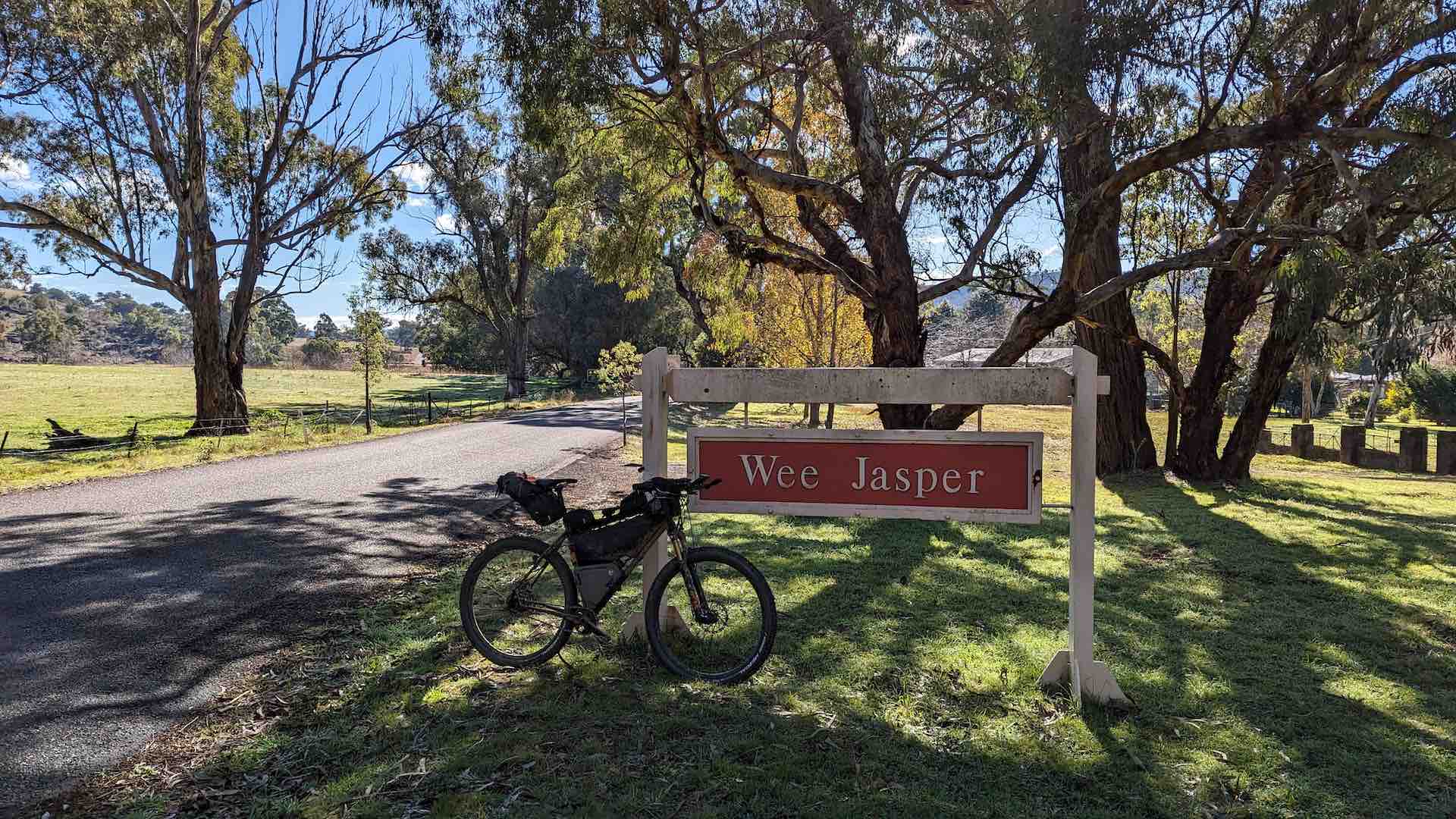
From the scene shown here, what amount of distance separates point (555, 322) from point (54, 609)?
140 ft

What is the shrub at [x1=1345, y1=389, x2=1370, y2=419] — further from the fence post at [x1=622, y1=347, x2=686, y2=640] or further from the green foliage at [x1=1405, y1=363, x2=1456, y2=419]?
the fence post at [x1=622, y1=347, x2=686, y2=640]

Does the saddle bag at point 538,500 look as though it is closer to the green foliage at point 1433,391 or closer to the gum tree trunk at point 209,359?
the gum tree trunk at point 209,359

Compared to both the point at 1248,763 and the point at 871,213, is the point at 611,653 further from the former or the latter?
the point at 871,213

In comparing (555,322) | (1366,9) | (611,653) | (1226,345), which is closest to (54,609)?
(611,653)

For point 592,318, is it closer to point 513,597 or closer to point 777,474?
point 513,597

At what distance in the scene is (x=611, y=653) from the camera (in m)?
4.31

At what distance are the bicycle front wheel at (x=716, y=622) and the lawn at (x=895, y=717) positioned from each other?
0.13m

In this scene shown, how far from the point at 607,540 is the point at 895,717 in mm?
1573

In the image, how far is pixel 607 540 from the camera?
4051mm

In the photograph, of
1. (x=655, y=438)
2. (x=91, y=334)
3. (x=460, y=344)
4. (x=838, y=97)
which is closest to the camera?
(x=655, y=438)

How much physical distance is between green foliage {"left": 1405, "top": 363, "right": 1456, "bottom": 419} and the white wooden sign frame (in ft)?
152

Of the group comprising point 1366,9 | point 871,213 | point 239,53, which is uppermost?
point 239,53

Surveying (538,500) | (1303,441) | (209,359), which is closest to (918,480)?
(538,500)

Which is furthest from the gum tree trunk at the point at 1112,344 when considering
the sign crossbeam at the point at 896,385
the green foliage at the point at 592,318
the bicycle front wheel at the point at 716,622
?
the green foliage at the point at 592,318
